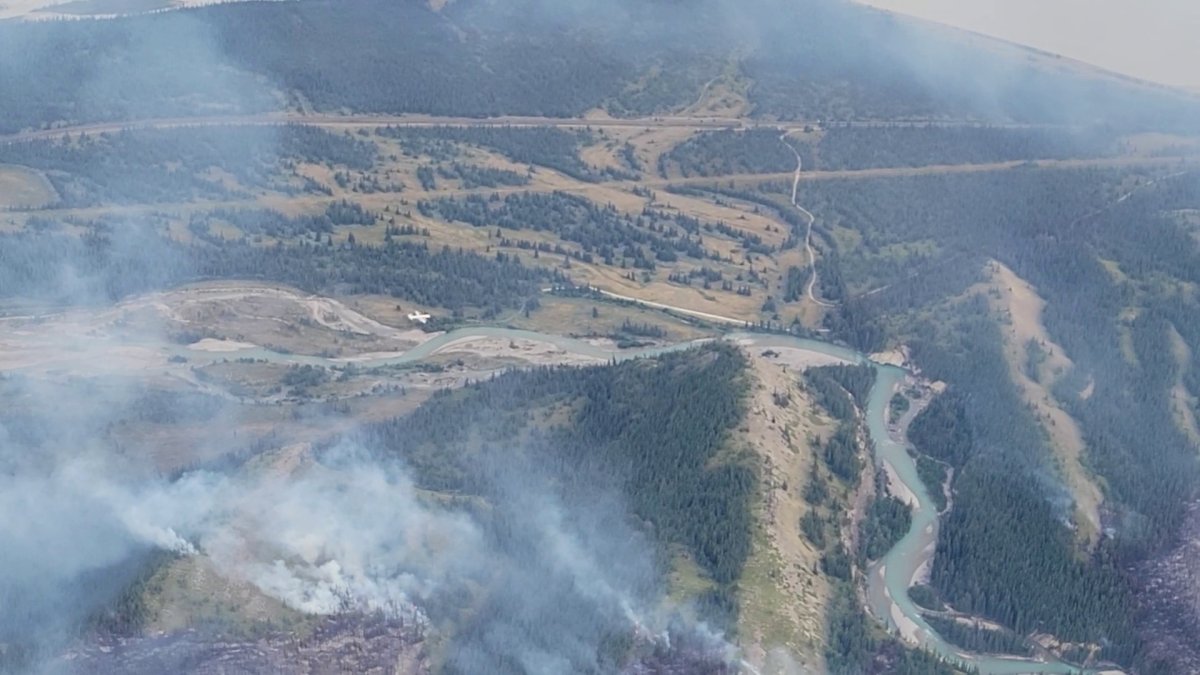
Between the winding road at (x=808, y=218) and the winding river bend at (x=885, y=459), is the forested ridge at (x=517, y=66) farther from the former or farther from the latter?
the winding river bend at (x=885, y=459)

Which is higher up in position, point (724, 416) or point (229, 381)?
point (724, 416)

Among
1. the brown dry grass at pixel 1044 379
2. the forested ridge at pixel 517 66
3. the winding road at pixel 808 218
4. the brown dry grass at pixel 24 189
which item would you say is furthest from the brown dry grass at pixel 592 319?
the forested ridge at pixel 517 66

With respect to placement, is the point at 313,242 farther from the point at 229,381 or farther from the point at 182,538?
the point at 182,538

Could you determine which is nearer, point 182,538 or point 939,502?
point 182,538

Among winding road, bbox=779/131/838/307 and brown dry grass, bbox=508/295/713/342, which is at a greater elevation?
winding road, bbox=779/131/838/307

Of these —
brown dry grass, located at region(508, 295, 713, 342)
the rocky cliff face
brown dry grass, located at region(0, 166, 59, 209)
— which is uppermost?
the rocky cliff face

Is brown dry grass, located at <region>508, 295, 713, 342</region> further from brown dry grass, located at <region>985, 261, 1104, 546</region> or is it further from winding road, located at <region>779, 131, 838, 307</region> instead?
brown dry grass, located at <region>985, 261, 1104, 546</region>

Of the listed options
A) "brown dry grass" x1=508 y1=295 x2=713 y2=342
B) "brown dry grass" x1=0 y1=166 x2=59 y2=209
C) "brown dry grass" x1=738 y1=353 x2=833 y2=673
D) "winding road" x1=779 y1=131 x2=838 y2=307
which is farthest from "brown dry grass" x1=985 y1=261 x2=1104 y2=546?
"brown dry grass" x1=0 y1=166 x2=59 y2=209

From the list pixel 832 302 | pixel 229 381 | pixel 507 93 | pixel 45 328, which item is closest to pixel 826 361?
pixel 832 302
